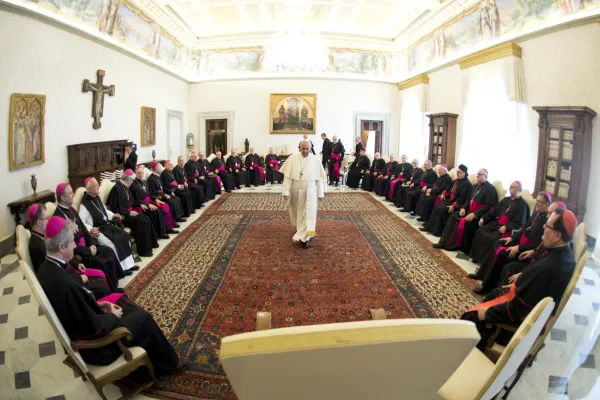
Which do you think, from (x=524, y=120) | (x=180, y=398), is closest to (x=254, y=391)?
(x=180, y=398)

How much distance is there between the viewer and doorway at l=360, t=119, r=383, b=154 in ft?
61.0

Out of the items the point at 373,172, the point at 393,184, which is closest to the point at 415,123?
the point at 373,172

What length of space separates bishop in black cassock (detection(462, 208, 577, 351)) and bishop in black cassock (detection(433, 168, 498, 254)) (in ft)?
11.4

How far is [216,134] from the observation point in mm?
18625

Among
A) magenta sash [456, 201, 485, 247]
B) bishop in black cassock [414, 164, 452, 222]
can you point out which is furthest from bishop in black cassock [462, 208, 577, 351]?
bishop in black cassock [414, 164, 452, 222]

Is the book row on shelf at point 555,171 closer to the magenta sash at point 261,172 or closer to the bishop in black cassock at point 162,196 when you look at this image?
the bishop in black cassock at point 162,196

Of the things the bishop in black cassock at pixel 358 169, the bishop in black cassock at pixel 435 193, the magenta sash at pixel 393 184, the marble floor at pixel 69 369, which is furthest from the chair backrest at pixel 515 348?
the bishop in black cassock at pixel 358 169

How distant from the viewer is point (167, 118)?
51.0 ft

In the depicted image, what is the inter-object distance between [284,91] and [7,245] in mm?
13458

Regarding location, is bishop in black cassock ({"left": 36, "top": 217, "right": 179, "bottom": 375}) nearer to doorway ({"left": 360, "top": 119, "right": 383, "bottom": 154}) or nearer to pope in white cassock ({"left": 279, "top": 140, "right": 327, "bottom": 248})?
pope in white cassock ({"left": 279, "top": 140, "right": 327, "bottom": 248})

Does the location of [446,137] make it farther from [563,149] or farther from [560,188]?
[560,188]

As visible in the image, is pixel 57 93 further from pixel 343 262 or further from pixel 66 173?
pixel 343 262

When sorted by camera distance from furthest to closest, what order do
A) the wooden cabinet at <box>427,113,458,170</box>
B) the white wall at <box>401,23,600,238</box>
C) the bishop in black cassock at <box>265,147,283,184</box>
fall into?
the bishop in black cassock at <box>265,147,283,184</box>
the wooden cabinet at <box>427,113,458,170</box>
the white wall at <box>401,23,600,238</box>

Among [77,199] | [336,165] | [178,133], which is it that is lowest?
[77,199]
